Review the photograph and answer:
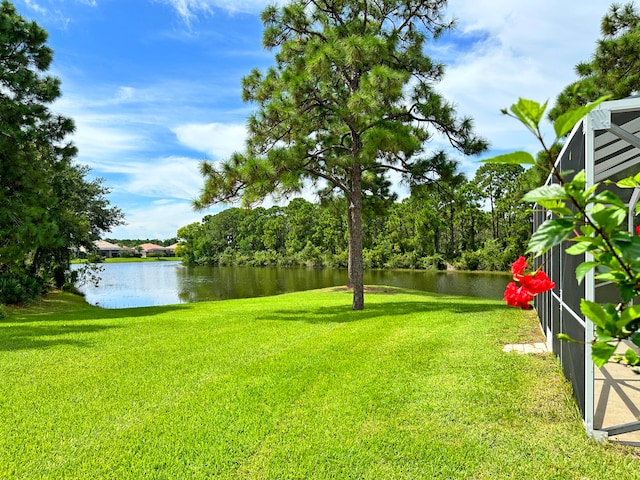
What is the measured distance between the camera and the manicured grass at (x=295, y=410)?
8.14 ft

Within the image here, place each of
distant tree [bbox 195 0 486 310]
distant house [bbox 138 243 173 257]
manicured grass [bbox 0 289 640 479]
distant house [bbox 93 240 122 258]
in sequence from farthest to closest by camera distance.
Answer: distant house [bbox 138 243 173 257] < distant house [bbox 93 240 122 258] < distant tree [bbox 195 0 486 310] < manicured grass [bbox 0 289 640 479]

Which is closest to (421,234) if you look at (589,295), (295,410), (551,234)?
(295,410)

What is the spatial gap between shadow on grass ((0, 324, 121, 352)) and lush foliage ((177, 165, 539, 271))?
1439cm

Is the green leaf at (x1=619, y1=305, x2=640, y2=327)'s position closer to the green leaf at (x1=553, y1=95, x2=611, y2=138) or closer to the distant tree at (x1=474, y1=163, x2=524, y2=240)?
the green leaf at (x1=553, y1=95, x2=611, y2=138)

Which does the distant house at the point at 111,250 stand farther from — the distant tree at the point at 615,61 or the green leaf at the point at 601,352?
the green leaf at the point at 601,352

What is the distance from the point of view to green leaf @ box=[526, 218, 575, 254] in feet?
2.37

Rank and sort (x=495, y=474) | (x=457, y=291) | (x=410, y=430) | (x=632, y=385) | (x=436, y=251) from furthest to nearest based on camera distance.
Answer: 1. (x=436, y=251)
2. (x=457, y=291)
3. (x=632, y=385)
4. (x=410, y=430)
5. (x=495, y=474)

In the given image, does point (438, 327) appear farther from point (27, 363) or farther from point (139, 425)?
point (27, 363)

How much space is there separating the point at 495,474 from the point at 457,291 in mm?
17137

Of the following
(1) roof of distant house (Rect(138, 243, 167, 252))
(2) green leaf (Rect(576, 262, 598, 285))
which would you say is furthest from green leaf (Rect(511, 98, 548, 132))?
(1) roof of distant house (Rect(138, 243, 167, 252))

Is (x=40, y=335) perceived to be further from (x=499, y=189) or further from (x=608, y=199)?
(x=499, y=189)

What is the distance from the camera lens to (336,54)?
24.9ft

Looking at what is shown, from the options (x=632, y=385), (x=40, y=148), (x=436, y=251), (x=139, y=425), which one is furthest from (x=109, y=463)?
(x=436, y=251)

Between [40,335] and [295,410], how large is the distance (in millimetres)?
5283
